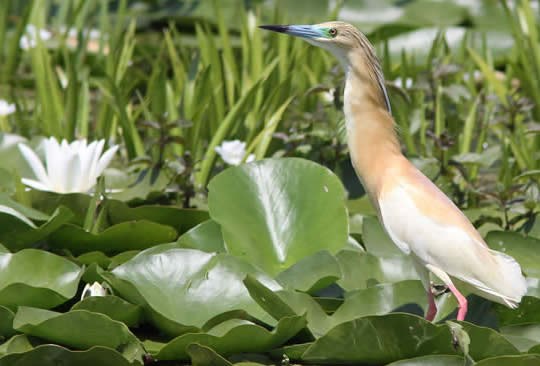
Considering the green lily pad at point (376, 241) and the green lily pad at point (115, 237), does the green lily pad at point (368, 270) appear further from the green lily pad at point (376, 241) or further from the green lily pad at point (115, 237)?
the green lily pad at point (115, 237)

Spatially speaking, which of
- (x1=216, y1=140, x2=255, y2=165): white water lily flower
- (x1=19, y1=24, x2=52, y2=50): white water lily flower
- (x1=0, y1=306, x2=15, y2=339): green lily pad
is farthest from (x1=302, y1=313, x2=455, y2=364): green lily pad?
(x1=19, y1=24, x2=52, y2=50): white water lily flower

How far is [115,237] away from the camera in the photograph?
1902mm

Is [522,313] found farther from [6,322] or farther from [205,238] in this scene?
[6,322]

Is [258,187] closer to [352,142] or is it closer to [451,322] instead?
Result: [352,142]

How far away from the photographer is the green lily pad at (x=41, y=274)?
5.17ft

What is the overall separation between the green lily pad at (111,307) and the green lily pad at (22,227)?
319 millimetres

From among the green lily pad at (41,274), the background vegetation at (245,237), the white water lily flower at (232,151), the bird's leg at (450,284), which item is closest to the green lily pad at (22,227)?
the background vegetation at (245,237)

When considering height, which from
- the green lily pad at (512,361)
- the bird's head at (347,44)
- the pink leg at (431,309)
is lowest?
the pink leg at (431,309)

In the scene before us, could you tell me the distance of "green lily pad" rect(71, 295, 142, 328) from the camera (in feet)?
4.89

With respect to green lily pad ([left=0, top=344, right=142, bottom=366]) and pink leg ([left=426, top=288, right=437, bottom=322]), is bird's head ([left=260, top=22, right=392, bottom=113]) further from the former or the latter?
green lily pad ([left=0, top=344, right=142, bottom=366])

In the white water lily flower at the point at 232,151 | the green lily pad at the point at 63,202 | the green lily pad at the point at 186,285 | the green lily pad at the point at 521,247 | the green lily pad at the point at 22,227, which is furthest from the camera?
the white water lily flower at the point at 232,151

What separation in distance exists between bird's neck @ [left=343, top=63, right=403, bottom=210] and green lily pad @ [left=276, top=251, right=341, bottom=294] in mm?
177

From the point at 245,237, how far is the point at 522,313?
2.21 ft

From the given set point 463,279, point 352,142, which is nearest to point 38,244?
point 352,142
